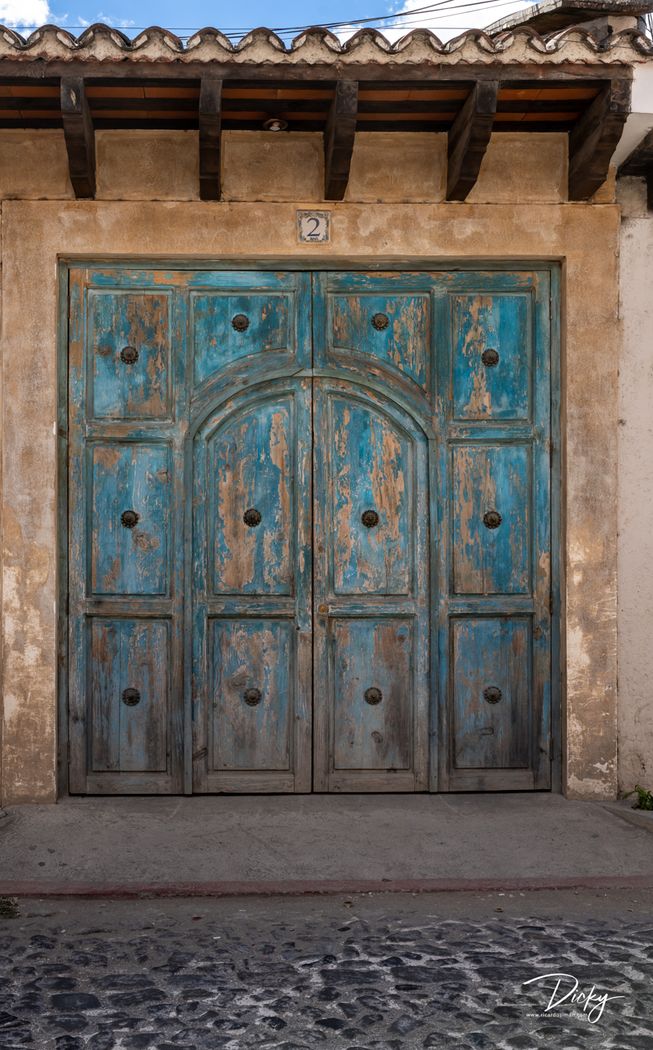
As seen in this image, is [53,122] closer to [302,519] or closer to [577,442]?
[302,519]

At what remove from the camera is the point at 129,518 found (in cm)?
560

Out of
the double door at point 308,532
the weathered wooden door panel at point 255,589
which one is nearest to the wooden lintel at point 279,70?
the double door at point 308,532

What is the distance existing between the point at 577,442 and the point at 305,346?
1552 millimetres

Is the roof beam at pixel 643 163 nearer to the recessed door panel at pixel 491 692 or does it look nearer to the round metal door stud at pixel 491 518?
the round metal door stud at pixel 491 518

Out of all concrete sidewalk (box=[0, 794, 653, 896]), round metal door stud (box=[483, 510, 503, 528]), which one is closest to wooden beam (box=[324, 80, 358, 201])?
round metal door stud (box=[483, 510, 503, 528])

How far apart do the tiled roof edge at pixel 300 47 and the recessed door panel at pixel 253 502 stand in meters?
1.73

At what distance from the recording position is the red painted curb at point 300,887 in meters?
4.47

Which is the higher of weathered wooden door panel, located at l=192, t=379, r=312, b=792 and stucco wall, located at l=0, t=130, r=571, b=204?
stucco wall, located at l=0, t=130, r=571, b=204

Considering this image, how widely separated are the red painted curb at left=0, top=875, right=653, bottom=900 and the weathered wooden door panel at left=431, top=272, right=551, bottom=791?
1.08 metres

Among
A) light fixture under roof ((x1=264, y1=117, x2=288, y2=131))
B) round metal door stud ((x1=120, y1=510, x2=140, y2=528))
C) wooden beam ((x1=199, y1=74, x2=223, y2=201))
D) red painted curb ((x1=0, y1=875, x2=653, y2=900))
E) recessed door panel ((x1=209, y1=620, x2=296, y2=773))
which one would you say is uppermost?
light fixture under roof ((x1=264, y1=117, x2=288, y2=131))

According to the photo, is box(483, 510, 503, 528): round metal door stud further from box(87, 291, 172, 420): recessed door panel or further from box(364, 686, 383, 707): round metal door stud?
box(87, 291, 172, 420): recessed door panel

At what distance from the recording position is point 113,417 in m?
5.61

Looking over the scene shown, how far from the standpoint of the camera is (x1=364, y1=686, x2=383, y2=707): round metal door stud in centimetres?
563

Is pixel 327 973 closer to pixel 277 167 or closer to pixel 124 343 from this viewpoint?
pixel 124 343
